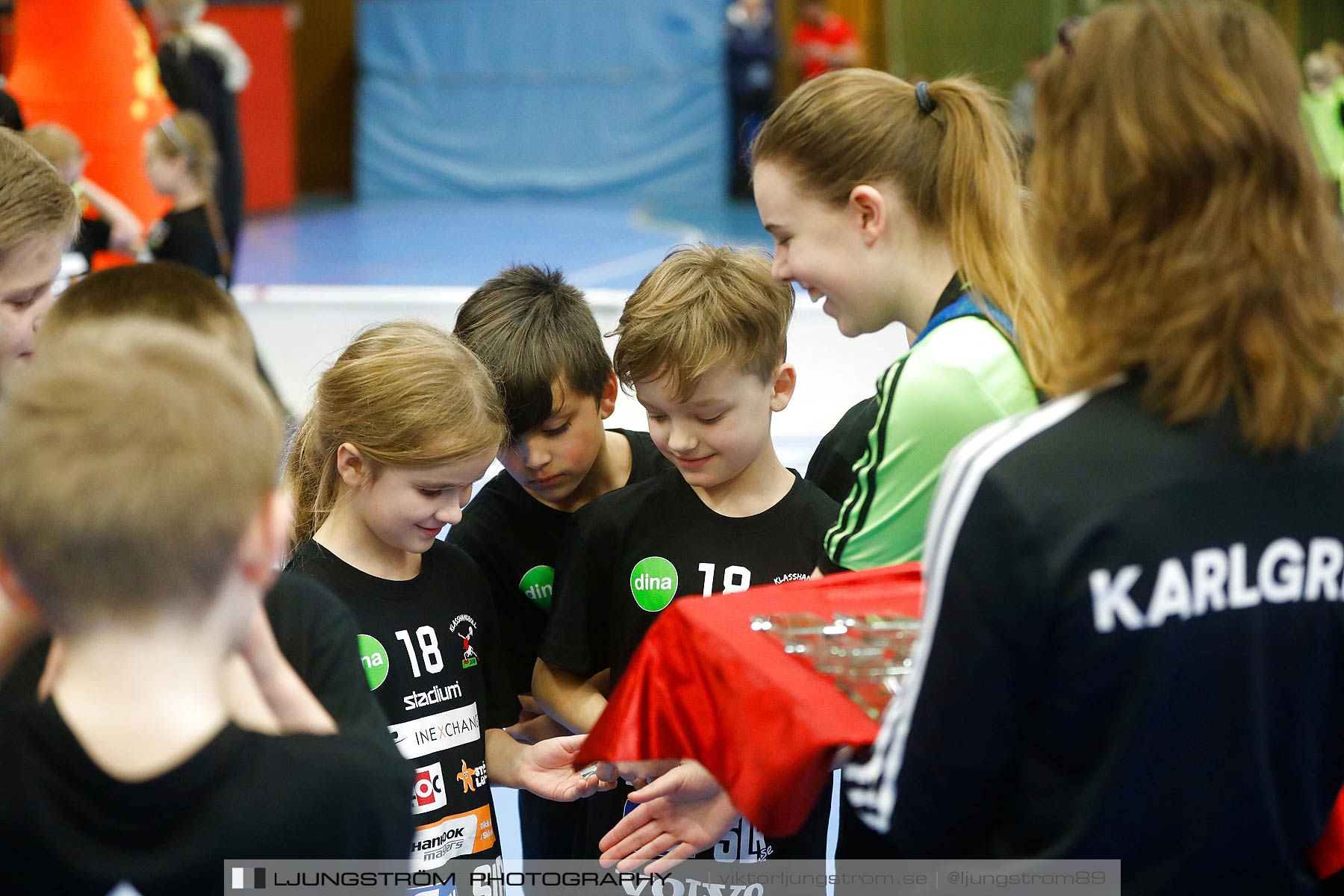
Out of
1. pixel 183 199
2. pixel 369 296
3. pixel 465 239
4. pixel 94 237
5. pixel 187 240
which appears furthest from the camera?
pixel 465 239

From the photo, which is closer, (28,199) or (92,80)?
(28,199)

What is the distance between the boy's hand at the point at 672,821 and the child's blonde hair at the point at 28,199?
1.25 m

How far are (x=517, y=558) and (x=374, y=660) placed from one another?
1.48ft

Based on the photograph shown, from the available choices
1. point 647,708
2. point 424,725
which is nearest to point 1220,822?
point 647,708

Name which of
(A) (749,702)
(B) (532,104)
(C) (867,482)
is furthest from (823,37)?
(A) (749,702)

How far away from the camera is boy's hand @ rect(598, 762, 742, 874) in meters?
A: 1.81

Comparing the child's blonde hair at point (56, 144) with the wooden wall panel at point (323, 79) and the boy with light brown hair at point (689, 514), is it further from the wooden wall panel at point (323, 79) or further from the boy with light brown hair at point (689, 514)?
the wooden wall panel at point (323, 79)

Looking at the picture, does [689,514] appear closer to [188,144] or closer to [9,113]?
[9,113]

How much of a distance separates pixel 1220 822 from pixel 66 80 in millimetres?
6787

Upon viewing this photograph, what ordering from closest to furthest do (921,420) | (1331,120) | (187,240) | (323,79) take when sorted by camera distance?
(921,420)
(187,240)
(1331,120)
(323,79)

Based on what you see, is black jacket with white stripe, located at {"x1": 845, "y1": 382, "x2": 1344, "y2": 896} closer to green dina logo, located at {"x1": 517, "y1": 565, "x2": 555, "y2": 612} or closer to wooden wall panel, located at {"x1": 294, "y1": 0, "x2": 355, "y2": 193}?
green dina logo, located at {"x1": 517, "y1": 565, "x2": 555, "y2": 612}

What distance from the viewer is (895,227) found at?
6.04ft

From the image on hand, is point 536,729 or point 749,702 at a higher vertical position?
point 749,702

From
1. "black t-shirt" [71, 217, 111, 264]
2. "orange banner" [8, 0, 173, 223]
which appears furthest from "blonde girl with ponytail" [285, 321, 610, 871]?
"orange banner" [8, 0, 173, 223]
